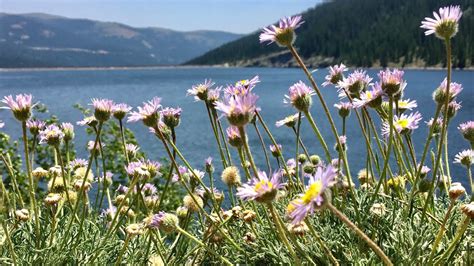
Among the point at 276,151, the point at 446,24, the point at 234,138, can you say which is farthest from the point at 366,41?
the point at 446,24

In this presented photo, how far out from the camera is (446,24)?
168 cm

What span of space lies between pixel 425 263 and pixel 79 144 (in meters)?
18.0

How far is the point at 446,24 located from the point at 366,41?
12232 centimetres

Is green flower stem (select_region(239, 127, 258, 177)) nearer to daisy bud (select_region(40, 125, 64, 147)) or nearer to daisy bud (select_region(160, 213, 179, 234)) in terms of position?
daisy bud (select_region(160, 213, 179, 234))

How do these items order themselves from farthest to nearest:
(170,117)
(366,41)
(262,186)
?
(366,41) < (170,117) < (262,186)

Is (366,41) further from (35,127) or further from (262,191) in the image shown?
(262,191)

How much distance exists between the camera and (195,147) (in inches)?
743

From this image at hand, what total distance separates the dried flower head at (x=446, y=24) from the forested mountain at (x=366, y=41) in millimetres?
80263

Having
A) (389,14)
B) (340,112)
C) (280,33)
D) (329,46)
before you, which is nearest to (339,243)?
(280,33)

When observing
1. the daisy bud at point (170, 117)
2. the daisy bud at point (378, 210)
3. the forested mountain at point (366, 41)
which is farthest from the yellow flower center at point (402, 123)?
the forested mountain at point (366, 41)

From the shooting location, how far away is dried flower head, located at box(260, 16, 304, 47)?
6.16 feet

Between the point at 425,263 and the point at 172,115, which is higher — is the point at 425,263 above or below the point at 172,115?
below

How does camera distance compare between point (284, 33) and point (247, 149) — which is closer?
point (247, 149)

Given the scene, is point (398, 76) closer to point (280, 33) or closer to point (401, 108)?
point (280, 33)
